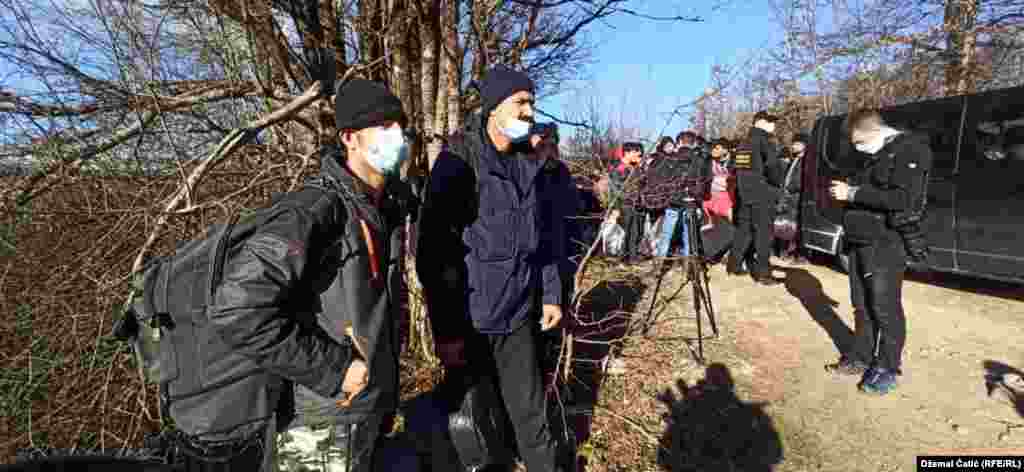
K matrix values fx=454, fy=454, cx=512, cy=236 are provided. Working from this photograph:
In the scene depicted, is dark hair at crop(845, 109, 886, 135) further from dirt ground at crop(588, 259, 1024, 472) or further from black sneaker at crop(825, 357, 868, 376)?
dirt ground at crop(588, 259, 1024, 472)

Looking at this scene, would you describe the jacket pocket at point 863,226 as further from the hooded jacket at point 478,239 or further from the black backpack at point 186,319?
the black backpack at point 186,319

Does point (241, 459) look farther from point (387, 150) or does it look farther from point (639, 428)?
point (639, 428)

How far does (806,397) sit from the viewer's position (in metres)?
3.25

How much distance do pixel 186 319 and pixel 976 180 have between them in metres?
6.85

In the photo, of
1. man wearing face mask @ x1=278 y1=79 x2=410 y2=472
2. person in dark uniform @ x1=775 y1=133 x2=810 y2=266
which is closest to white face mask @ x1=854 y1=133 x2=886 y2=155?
man wearing face mask @ x1=278 y1=79 x2=410 y2=472

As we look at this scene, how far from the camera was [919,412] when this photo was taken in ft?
9.98

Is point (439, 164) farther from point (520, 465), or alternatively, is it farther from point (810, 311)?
point (810, 311)

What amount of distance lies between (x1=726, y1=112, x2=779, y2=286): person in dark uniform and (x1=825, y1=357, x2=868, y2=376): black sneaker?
2469 millimetres

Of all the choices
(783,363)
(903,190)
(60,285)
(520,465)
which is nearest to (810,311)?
(783,363)

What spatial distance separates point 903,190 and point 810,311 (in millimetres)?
2455

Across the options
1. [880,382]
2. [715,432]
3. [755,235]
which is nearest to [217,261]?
[715,432]

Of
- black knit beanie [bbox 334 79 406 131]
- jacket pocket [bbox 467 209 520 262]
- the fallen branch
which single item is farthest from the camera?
the fallen branch

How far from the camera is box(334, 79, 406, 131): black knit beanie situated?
1.49 meters

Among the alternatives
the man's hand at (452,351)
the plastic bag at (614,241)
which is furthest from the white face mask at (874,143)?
the man's hand at (452,351)
